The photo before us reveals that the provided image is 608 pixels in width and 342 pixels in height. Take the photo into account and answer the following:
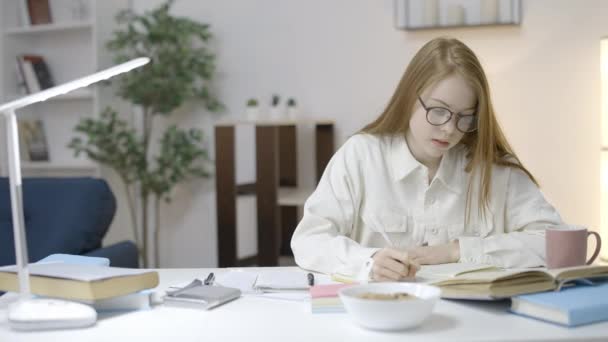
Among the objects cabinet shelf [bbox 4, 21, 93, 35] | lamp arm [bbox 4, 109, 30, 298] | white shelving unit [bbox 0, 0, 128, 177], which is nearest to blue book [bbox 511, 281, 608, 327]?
lamp arm [bbox 4, 109, 30, 298]

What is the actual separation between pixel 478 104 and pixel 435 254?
39cm

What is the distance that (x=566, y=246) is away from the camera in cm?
143

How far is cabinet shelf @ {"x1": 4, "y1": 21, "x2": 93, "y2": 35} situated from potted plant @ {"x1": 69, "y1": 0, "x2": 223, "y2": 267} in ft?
0.61

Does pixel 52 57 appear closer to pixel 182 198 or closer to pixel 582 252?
pixel 182 198

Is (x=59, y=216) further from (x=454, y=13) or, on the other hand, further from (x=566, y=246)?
(x=454, y=13)

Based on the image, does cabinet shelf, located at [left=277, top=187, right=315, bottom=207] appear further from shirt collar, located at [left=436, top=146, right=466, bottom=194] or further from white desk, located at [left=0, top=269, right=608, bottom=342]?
white desk, located at [left=0, top=269, right=608, bottom=342]

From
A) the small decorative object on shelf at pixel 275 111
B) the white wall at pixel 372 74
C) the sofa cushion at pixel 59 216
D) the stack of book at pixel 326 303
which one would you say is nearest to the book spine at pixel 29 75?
the white wall at pixel 372 74

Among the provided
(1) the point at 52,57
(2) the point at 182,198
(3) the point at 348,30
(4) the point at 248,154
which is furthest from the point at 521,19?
(1) the point at 52,57

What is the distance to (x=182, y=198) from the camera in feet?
13.5

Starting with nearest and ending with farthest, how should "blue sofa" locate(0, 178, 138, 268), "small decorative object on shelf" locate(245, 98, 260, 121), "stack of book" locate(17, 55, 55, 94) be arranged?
"blue sofa" locate(0, 178, 138, 268)
"small decorative object on shelf" locate(245, 98, 260, 121)
"stack of book" locate(17, 55, 55, 94)

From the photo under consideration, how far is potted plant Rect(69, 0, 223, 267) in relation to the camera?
374cm

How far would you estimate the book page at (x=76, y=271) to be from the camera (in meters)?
1.25

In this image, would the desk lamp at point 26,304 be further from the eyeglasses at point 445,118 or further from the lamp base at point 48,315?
the eyeglasses at point 445,118

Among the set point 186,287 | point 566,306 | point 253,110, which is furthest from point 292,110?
point 566,306
